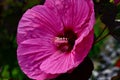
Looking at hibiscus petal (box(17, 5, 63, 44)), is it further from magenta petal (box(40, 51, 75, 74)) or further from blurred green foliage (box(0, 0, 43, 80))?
blurred green foliage (box(0, 0, 43, 80))

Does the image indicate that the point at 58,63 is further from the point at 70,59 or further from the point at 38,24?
the point at 38,24

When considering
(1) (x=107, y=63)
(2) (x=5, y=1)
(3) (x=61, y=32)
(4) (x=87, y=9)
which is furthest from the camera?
(2) (x=5, y=1)

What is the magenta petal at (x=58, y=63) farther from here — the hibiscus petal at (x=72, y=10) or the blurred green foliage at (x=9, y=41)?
the blurred green foliage at (x=9, y=41)

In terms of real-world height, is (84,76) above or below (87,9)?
below

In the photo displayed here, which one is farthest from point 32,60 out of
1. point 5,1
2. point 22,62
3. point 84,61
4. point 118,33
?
point 5,1

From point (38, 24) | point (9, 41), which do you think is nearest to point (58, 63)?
point (38, 24)

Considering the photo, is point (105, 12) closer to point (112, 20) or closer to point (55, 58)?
point (112, 20)

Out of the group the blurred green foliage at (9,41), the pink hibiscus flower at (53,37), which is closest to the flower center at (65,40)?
the pink hibiscus flower at (53,37)
